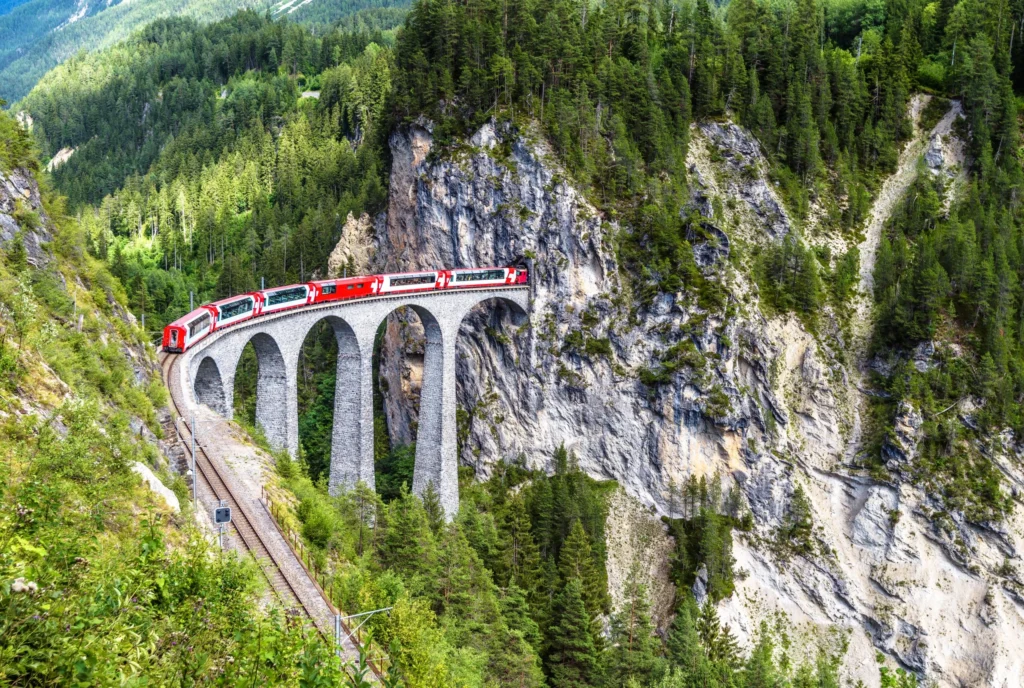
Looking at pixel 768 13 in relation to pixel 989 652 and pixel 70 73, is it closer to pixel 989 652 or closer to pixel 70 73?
pixel 989 652

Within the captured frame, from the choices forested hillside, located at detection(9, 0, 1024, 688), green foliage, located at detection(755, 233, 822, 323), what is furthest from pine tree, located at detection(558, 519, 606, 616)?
green foliage, located at detection(755, 233, 822, 323)

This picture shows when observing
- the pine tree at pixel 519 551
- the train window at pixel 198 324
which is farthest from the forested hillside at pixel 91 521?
the pine tree at pixel 519 551

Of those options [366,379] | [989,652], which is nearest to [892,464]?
[989,652]

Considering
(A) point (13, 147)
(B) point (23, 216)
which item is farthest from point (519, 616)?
(A) point (13, 147)

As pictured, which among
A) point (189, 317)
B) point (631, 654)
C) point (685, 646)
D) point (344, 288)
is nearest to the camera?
point (189, 317)

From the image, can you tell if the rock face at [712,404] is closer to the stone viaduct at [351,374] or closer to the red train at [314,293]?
the red train at [314,293]

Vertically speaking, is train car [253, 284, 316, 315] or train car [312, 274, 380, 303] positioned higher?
train car [312, 274, 380, 303]

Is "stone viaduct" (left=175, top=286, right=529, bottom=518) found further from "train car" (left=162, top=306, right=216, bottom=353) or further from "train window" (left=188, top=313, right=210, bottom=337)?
"train window" (left=188, top=313, right=210, bottom=337)

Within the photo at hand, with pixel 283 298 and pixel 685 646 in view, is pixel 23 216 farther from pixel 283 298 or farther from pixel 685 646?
pixel 685 646
